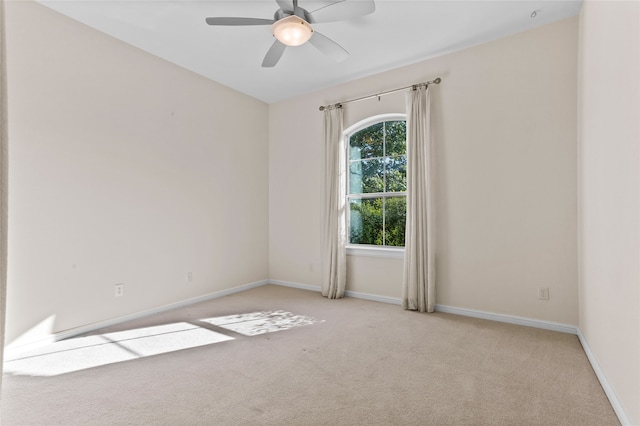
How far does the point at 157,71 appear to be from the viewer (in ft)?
11.9

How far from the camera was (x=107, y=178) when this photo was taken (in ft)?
10.4

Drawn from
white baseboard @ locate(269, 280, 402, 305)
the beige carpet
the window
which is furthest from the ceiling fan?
white baseboard @ locate(269, 280, 402, 305)

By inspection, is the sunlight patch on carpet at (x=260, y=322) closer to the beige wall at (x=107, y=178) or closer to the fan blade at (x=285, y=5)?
the beige wall at (x=107, y=178)

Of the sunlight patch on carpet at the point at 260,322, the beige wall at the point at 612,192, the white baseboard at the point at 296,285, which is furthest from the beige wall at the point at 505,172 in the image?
the sunlight patch on carpet at the point at 260,322

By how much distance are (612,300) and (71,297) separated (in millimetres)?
4280

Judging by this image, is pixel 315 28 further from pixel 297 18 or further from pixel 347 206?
pixel 347 206

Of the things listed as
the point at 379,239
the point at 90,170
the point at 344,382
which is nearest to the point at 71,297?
the point at 90,170

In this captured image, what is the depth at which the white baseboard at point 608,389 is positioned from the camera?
1.68 m

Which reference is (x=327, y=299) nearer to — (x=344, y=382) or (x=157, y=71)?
(x=344, y=382)

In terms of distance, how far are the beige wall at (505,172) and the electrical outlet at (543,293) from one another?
47 millimetres

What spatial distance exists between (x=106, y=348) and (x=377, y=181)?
345 cm

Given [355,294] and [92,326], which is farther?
[355,294]

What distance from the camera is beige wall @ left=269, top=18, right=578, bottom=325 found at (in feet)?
9.86

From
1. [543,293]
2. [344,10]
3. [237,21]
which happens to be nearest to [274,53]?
[237,21]
